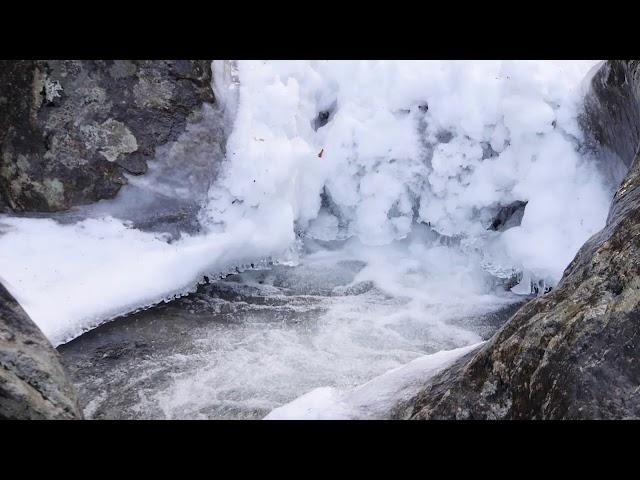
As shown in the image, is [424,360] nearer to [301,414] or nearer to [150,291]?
[301,414]

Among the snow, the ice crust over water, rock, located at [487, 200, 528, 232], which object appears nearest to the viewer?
the snow

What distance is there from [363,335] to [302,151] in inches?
76.8

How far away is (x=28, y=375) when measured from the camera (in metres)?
2.08

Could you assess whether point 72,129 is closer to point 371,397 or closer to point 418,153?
point 418,153

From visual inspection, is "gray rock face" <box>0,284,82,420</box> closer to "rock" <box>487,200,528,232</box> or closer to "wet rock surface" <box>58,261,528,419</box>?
"wet rock surface" <box>58,261,528,419</box>

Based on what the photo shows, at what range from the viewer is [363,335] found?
447 cm

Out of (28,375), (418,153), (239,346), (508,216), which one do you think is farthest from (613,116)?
(28,375)

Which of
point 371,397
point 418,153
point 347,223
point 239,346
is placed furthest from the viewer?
point 347,223

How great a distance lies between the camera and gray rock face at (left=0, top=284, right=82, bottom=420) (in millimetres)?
1958

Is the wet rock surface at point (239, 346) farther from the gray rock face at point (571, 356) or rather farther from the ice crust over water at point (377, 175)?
the gray rock face at point (571, 356)

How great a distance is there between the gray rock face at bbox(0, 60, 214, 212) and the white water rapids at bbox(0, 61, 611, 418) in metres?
0.21

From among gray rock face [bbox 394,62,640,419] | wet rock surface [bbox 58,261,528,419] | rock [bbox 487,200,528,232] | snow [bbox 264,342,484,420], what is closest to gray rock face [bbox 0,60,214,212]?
wet rock surface [bbox 58,261,528,419]

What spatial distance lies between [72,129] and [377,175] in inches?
109
